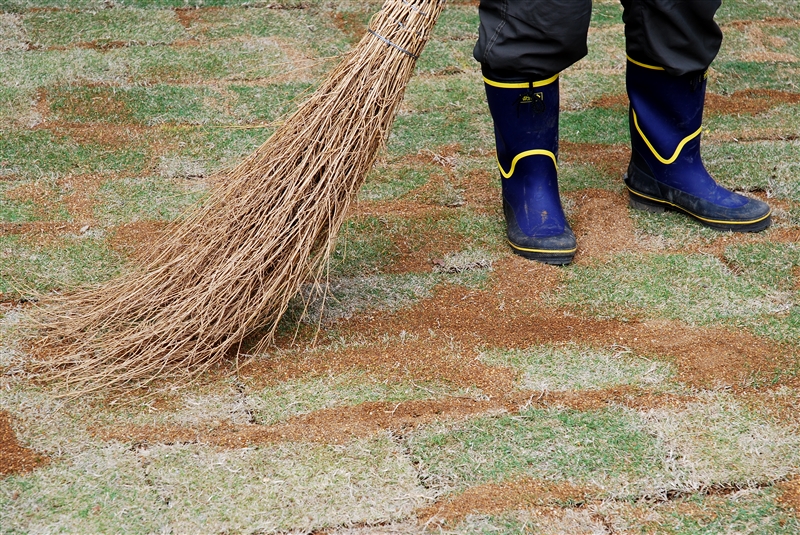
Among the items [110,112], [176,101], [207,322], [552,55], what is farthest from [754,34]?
[207,322]

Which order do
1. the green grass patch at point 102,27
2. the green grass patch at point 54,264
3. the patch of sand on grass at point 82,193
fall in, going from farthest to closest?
the green grass patch at point 102,27, the patch of sand on grass at point 82,193, the green grass patch at point 54,264

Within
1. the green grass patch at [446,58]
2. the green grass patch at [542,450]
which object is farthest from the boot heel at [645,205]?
the green grass patch at [446,58]

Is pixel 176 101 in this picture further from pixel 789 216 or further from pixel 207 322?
pixel 789 216

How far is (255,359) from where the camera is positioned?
2350 mm

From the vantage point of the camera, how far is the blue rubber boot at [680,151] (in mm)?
2895

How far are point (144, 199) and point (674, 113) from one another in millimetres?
1970

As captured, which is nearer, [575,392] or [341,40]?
[575,392]

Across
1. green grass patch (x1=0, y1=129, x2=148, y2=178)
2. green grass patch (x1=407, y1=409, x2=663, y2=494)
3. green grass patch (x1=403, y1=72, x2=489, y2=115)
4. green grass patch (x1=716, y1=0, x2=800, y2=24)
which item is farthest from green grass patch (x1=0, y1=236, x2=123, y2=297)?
green grass patch (x1=716, y1=0, x2=800, y2=24)

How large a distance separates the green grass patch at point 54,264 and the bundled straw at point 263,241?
31 cm

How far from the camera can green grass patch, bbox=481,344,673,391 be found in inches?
88.4

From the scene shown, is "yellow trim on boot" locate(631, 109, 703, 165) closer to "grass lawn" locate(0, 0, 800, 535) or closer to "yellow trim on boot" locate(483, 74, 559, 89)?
"grass lawn" locate(0, 0, 800, 535)

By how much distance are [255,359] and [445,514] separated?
782 mm

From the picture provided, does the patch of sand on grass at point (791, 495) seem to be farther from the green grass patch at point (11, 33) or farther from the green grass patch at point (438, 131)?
the green grass patch at point (11, 33)

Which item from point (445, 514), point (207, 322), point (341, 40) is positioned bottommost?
point (445, 514)
